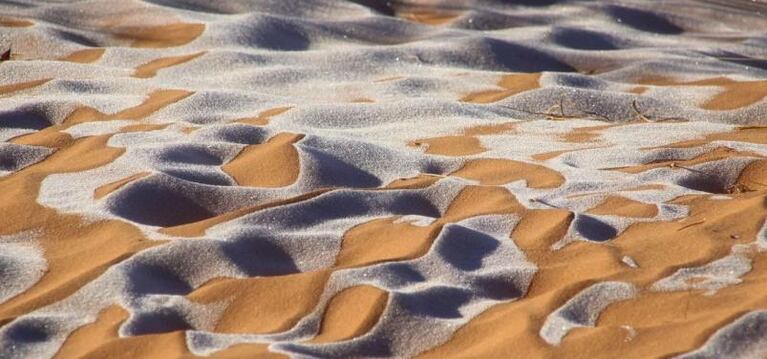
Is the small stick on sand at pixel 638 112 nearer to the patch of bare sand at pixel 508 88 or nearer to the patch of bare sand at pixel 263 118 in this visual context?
the patch of bare sand at pixel 508 88

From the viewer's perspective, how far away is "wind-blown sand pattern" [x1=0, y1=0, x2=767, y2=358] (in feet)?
7.34

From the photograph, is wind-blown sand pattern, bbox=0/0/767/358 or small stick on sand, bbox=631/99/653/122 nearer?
wind-blown sand pattern, bbox=0/0/767/358

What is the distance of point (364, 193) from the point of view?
2965mm

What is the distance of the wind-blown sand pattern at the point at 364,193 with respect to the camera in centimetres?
224

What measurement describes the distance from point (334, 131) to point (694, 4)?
3.33 metres

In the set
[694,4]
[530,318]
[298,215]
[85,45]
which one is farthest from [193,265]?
[694,4]

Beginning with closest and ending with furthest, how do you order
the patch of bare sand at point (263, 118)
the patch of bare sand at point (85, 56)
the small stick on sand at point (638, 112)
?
the patch of bare sand at point (263, 118) → the small stick on sand at point (638, 112) → the patch of bare sand at point (85, 56)

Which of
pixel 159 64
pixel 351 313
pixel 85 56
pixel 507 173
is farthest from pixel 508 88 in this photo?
pixel 351 313

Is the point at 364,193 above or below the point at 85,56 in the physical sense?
above

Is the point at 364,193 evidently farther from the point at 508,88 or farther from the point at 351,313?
the point at 508,88

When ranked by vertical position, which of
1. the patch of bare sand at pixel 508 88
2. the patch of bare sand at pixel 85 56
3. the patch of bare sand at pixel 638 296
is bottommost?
the patch of bare sand at pixel 85 56

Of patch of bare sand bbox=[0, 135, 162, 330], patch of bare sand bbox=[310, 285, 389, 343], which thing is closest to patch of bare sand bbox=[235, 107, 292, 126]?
patch of bare sand bbox=[0, 135, 162, 330]

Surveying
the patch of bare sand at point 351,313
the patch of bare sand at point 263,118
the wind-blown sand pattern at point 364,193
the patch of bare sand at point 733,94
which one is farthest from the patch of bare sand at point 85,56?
the patch of bare sand at point 351,313

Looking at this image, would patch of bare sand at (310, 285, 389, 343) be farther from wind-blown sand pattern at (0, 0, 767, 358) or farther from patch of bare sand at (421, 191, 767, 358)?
patch of bare sand at (421, 191, 767, 358)
